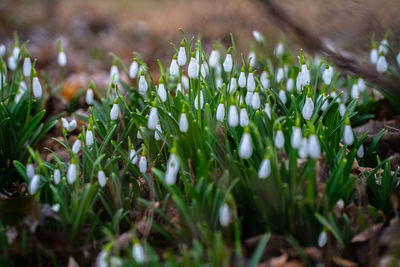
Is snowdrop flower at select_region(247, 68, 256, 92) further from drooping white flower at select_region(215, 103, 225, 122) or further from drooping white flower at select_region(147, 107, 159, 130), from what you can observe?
drooping white flower at select_region(147, 107, 159, 130)

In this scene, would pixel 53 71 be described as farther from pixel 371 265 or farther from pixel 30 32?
pixel 371 265

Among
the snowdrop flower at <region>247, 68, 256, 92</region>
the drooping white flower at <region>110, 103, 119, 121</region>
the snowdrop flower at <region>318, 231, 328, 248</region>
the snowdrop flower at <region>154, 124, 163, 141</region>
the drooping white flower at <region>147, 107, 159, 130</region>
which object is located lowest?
the snowdrop flower at <region>318, 231, 328, 248</region>

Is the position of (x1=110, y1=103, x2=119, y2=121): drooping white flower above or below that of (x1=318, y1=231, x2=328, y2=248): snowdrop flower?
above

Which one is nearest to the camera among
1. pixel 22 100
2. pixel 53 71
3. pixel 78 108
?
pixel 22 100

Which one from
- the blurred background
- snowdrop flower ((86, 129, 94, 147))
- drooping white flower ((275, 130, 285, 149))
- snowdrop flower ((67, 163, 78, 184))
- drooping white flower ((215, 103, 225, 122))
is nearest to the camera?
drooping white flower ((275, 130, 285, 149))

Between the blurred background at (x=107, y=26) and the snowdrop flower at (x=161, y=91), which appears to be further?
the blurred background at (x=107, y=26)

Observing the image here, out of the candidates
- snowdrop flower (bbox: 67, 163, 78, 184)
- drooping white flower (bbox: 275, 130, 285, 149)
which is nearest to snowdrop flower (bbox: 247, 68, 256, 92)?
drooping white flower (bbox: 275, 130, 285, 149)

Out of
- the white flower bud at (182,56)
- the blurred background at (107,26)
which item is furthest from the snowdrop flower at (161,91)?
the blurred background at (107,26)

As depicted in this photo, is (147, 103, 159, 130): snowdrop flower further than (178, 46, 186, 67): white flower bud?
No

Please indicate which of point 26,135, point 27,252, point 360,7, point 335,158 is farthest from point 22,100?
point 360,7

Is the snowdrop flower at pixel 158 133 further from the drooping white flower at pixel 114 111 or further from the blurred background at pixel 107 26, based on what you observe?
the blurred background at pixel 107 26

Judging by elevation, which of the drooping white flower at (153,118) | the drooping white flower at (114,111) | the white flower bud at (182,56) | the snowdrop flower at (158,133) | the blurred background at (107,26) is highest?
the white flower bud at (182,56)
